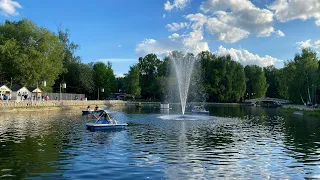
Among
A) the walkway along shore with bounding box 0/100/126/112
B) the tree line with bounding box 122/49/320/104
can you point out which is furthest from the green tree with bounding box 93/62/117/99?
the walkway along shore with bounding box 0/100/126/112

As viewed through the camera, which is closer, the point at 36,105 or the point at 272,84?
the point at 36,105

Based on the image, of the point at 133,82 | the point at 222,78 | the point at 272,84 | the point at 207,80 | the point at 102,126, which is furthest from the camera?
the point at 272,84

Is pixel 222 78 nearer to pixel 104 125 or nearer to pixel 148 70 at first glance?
pixel 148 70

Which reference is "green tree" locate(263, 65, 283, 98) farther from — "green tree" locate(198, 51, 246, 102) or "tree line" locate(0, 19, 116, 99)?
"tree line" locate(0, 19, 116, 99)

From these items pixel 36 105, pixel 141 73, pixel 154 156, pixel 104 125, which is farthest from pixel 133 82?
pixel 154 156

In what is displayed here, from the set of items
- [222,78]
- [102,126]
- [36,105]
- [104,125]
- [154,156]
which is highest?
[222,78]

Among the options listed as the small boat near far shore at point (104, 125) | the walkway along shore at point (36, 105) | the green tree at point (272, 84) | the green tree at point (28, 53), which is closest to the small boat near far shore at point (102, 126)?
the small boat near far shore at point (104, 125)

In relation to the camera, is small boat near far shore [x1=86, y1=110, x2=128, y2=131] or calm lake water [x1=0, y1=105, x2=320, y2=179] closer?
calm lake water [x1=0, y1=105, x2=320, y2=179]

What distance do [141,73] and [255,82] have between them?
210 feet

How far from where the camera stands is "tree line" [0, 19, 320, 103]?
92.4m

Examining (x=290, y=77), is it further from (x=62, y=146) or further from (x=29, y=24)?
(x=62, y=146)

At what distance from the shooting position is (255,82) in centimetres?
16975

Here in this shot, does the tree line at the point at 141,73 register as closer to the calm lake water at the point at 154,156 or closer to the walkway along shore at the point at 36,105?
the walkway along shore at the point at 36,105

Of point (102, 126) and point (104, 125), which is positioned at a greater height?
point (104, 125)
